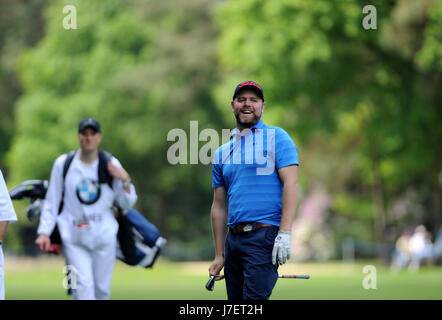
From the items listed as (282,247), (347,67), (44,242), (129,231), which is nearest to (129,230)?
(129,231)

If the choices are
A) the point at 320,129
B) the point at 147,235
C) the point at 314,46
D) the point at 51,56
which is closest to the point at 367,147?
the point at 320,129

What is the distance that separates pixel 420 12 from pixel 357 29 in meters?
2.27

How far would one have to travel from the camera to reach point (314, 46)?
2806 cm

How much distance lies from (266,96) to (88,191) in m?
20.5

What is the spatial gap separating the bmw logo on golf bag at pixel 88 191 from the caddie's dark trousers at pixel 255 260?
9.56 ft

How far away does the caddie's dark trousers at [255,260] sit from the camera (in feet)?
18.8

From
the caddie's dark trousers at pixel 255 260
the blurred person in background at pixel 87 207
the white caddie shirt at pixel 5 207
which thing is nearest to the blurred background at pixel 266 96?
the blurred person in background at pixel 87 207

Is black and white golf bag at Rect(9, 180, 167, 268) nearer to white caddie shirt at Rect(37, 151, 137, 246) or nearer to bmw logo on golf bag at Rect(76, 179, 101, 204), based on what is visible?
white caddie shirt at Rect(37, 151, 137, 246)

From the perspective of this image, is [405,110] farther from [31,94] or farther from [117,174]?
[31,94]

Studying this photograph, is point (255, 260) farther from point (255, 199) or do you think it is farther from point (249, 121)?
point (249, 121)

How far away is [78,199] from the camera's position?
28.1 ft

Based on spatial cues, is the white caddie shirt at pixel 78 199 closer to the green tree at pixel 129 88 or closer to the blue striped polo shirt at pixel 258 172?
the blue striped polo shirt at pixel 258 172

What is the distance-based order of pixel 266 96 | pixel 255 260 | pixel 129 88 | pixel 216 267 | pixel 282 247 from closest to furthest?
1. pixel 282 247
2. pixel 255 260
3. pixel 216 267
4. pixel 266 96
5. pixel 129 88

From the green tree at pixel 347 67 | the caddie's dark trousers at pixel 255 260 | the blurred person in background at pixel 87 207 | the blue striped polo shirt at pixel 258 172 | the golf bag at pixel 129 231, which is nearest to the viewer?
the caddie's dark trousers at pixel 255 260
